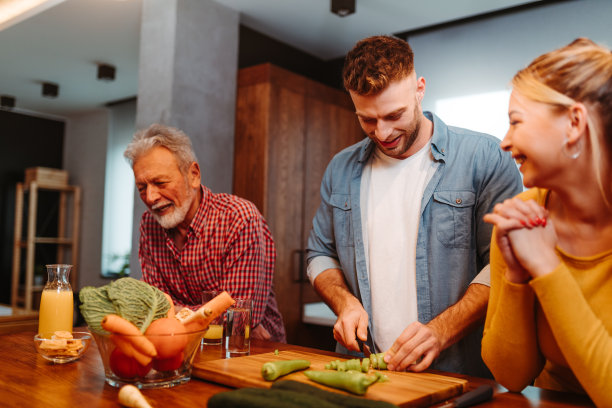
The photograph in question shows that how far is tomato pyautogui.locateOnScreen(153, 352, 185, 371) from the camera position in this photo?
1062 millimetres

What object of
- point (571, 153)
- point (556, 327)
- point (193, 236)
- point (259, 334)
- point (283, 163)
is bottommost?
point (259, 334)

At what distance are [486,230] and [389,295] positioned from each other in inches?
14.3

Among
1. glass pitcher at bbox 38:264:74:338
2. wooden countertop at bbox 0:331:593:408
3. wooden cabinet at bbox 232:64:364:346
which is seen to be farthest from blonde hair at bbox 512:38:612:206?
wooden cabinet at bbox 232:64:364:346

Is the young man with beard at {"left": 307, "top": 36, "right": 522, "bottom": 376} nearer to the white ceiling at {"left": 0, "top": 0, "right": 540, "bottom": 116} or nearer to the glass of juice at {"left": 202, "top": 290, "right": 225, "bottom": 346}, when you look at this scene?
the glass of juice at {"left": 202, "top": 290, "right": 225, "bottom": 346}

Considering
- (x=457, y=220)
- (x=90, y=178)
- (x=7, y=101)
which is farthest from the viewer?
(x=90, y=178)

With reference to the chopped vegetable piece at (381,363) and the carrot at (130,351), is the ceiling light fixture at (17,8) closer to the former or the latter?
the carrot at (130,351)

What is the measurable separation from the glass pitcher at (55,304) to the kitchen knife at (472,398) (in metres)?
1.10

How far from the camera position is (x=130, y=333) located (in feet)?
3.30

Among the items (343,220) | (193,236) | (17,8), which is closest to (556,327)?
(343,220)

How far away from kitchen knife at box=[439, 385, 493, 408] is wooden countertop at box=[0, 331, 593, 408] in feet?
0.05

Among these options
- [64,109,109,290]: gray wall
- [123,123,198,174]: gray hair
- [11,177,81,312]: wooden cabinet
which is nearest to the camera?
[123,123,198,174]: gray hair

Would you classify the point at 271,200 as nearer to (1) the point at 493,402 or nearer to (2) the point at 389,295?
(2) the point at 389,295

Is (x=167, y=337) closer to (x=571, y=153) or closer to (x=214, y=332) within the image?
(x=214, y=332)

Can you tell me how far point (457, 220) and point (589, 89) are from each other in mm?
688
